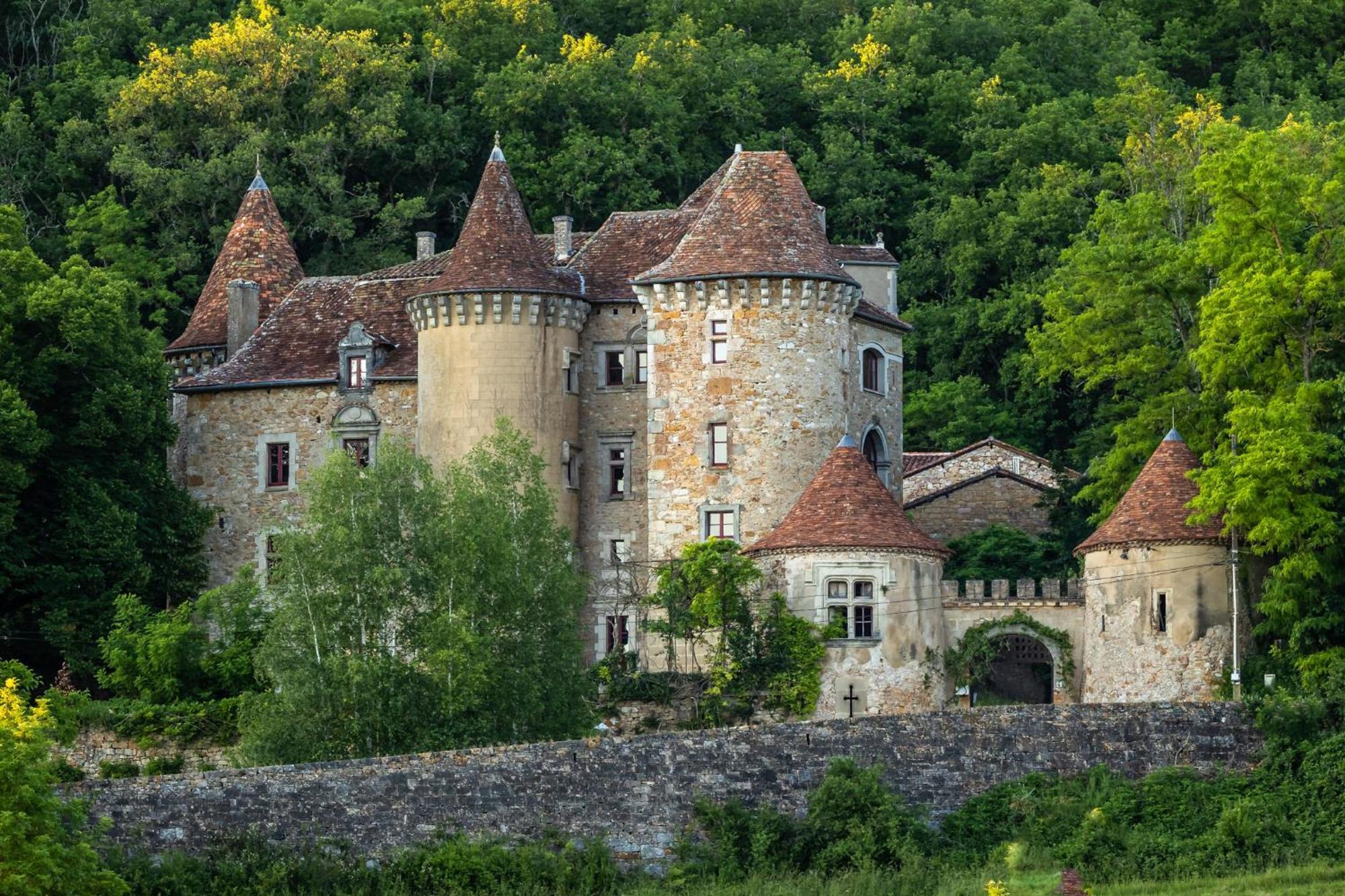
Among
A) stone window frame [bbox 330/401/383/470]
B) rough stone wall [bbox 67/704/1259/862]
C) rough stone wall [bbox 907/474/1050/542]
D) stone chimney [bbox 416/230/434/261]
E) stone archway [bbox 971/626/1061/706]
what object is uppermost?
stone chimney [bbox 416/230/434/261]

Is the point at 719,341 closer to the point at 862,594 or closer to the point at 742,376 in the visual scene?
the point at 742,376

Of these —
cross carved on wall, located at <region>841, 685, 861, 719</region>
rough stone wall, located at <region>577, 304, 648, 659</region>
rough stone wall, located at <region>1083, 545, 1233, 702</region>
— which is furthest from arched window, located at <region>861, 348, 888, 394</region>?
cross carved on wall, located at <region>841, 685, 861, 719</region>

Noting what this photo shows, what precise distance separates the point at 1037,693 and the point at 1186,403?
7.14m

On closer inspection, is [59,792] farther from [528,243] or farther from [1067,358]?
[1067,358]

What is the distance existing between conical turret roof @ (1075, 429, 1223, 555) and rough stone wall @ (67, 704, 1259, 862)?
9.04 metres

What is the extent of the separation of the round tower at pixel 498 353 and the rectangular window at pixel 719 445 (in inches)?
156

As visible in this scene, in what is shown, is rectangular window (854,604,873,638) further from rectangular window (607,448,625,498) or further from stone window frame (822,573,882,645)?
rectangular window (607,448,625,498)

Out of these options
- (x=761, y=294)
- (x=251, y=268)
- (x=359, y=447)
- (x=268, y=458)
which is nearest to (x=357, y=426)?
(x=359, y=447)

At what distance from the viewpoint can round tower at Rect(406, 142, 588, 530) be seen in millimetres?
67688

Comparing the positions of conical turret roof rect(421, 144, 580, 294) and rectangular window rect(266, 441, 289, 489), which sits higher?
conical turret roof rect(421, 144, 580, 294)

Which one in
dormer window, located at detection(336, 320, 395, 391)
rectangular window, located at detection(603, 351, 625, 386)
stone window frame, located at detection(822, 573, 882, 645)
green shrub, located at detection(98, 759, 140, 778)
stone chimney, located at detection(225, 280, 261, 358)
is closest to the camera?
green shrub, located at detection(98, 759, 140, 778)

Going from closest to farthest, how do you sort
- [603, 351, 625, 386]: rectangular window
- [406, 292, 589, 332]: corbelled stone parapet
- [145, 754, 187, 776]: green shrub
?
1. [145, 754, 187, 776]: green shrub
2. [406, 292, 589, 332]: corbelled stone parapet
3. [603, 351, 625, 386]: rectangular window

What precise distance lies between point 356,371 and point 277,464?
2716 mm

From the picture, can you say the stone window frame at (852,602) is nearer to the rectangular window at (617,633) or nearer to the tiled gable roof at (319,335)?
the rectangular window at (617,633)
